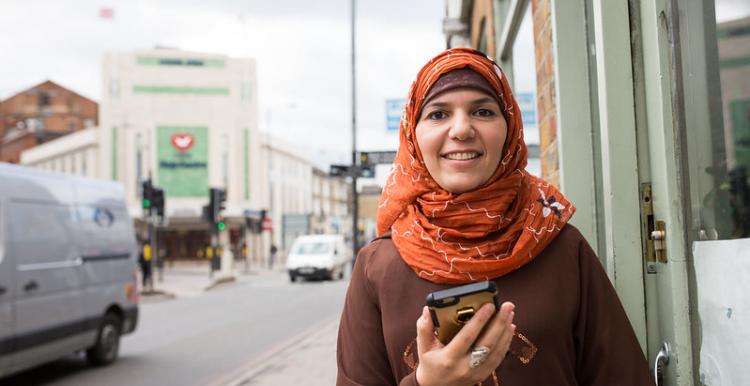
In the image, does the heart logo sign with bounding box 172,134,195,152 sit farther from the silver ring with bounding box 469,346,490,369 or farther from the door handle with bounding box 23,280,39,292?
the silver ring with bounding box 469,346,490,369

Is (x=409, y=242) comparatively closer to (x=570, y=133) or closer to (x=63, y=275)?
(x=570, y=133)

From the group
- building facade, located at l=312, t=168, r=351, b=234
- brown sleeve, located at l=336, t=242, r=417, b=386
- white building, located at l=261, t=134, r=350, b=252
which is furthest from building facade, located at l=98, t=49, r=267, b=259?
brown sleeve, located at l=336, t=242, r=417, b=386

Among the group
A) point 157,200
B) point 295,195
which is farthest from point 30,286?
point 295,195

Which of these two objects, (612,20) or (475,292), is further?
(612,20)

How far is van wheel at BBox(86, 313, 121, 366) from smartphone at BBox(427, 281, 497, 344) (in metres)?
7.82

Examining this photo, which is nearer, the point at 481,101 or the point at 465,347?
the point at 465,347

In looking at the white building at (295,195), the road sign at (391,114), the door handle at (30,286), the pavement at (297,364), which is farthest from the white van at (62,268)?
the white building at (295,195)

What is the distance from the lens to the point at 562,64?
8.07 ft

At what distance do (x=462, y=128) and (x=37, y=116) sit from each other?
2311 inches

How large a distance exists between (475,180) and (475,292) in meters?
0.46

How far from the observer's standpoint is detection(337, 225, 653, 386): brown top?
152 centimetres

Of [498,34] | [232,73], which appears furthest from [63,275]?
Answer: [232,73]

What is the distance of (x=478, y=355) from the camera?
1.31 metres

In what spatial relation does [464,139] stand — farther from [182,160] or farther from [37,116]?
[37,116]
